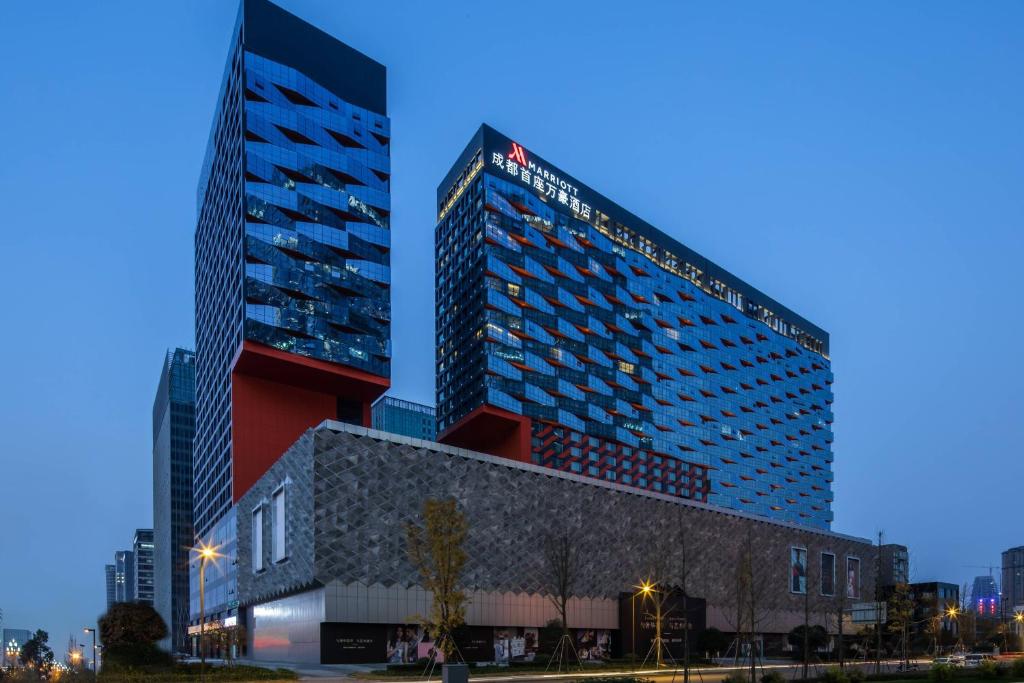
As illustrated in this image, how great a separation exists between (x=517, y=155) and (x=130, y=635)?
377ft

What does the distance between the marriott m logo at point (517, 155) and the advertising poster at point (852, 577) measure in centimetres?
8711

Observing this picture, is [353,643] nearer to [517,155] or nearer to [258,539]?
[258,539]

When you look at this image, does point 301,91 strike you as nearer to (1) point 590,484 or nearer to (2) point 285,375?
(2) point 285,375

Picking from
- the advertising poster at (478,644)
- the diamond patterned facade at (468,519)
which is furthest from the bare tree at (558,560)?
the advertising poster at (478,644)

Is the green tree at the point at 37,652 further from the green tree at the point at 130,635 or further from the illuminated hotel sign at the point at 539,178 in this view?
the illuminated hotel sign at the point at 539,178

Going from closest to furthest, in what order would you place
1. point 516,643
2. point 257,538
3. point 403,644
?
point 403,644 → point 516,643 → point 257,538

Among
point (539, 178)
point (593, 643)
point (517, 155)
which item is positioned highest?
point (517, 155)

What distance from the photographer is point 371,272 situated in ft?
376

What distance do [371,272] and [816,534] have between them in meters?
77.0

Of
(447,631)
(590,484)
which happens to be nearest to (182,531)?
(590,484)

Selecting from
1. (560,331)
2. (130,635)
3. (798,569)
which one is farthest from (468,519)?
(560,331)

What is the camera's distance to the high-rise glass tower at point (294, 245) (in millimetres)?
105938

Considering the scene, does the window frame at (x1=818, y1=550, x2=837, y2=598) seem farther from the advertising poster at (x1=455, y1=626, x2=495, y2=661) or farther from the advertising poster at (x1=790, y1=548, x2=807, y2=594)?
the advertising poster at (x1=455, y1=626, x2=495, y2=661)

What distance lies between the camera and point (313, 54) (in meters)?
117
